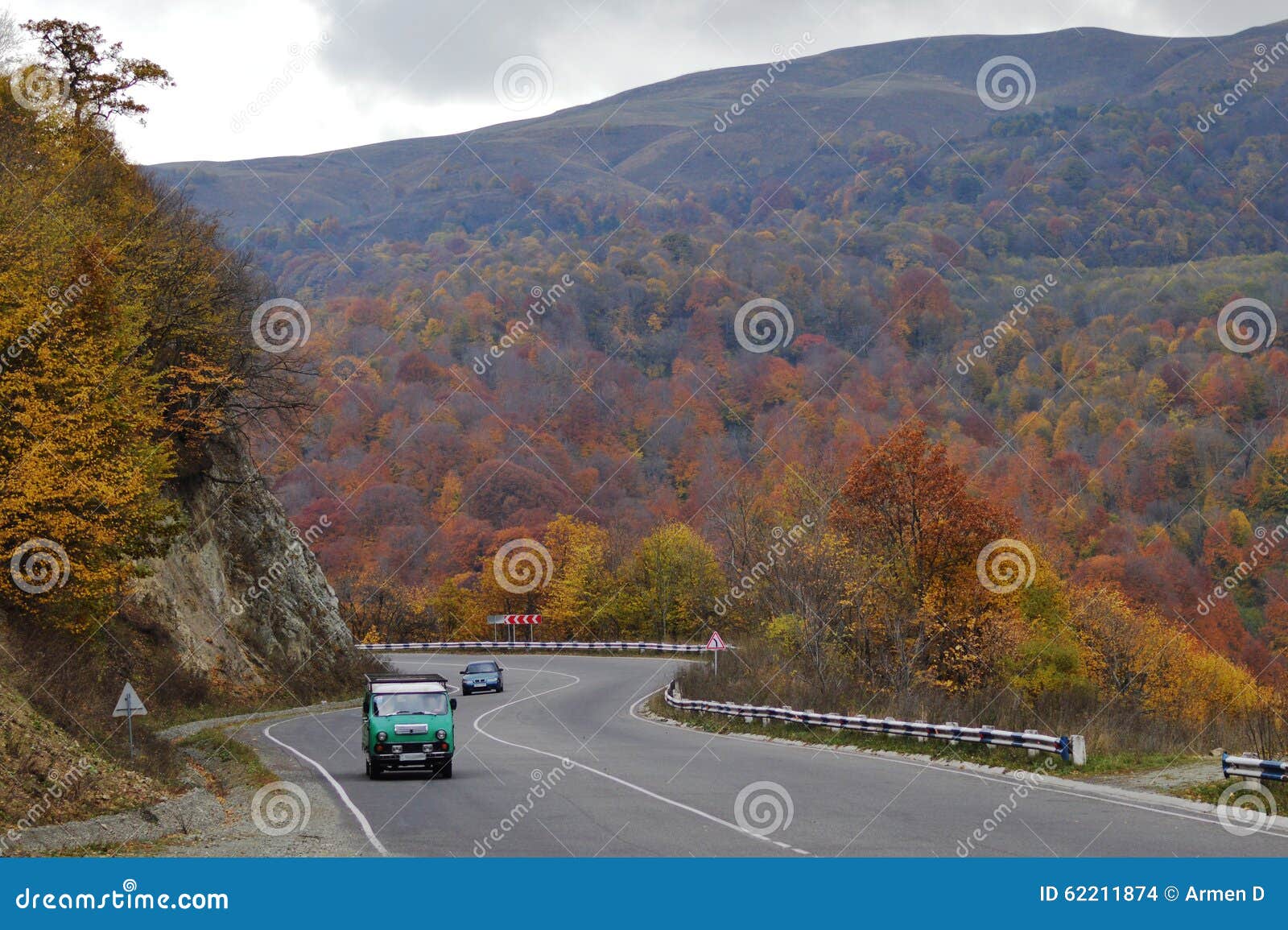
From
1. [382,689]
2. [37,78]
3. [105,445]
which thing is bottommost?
[382,689]

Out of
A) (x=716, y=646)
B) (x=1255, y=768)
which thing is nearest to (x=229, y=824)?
(x=1255, y=768)

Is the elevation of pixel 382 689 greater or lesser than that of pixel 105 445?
lesser

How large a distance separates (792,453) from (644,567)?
5024 cm

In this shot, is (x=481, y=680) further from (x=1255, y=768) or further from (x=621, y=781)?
(x=1255, y=768)

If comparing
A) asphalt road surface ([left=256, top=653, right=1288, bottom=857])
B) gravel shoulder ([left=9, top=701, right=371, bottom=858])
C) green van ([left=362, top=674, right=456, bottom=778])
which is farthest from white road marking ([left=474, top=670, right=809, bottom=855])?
gravel shoulder ([left=9, top=701, right=371, bottom=858])

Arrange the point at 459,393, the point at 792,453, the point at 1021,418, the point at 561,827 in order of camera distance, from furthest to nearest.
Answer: the point at 1021,418 → the point at 459,393 → the point at 792,453 → the point at 561,827

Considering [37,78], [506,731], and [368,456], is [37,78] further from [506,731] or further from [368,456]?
[368,456]

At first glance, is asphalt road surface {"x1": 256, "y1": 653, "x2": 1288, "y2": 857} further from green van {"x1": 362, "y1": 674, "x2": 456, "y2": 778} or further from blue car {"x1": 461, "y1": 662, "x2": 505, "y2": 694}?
blue car {"x1": 461, "y1": 662, "x2": 505, "y2": 694}

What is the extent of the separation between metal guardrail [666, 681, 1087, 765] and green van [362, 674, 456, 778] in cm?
920

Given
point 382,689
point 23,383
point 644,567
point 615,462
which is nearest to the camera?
point 382,689

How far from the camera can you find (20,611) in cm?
2658

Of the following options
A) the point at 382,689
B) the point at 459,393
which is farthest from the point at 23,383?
the point at 459,393

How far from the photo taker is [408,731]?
22328 mm

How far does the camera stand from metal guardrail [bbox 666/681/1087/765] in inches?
819
